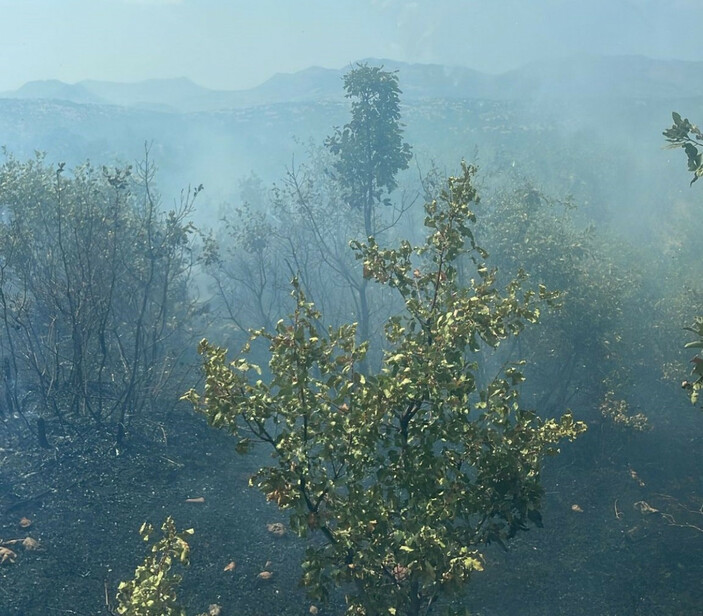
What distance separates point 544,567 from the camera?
1167 centimetres

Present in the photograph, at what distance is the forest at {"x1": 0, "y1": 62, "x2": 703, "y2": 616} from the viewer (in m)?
5.42

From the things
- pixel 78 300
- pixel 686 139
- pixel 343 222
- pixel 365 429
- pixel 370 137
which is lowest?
pixel 78 300

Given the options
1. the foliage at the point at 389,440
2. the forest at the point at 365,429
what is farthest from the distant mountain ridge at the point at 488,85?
the foliage at the point at 389,440

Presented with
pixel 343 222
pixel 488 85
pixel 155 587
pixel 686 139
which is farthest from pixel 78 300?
pixel 488 85

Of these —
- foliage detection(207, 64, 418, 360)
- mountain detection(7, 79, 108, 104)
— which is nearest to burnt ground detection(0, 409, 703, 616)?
foliage detection(207, 64, 418, 360)

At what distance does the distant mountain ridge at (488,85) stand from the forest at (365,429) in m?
73.8

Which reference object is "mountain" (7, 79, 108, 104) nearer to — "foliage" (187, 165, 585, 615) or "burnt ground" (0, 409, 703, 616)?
"burnt ground" (0, 409, 703, 616)

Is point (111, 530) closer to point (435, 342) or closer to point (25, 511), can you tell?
point (25, 511)

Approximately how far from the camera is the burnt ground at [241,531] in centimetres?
1048

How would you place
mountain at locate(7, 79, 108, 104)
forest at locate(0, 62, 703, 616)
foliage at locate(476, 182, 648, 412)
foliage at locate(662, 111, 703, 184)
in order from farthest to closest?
1. mountain at locate(7, 79, 108, 104)
2. foliage at locate(476, 182, 648, 412)
3. foliage at locate(662, 111, 703, 184)
4. forest at locate(0, 62, 703, 616)

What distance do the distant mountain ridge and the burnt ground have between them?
80169 millimetres

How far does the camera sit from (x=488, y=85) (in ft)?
385

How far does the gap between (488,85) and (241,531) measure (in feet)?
386

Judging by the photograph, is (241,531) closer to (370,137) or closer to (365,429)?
(365,429)
